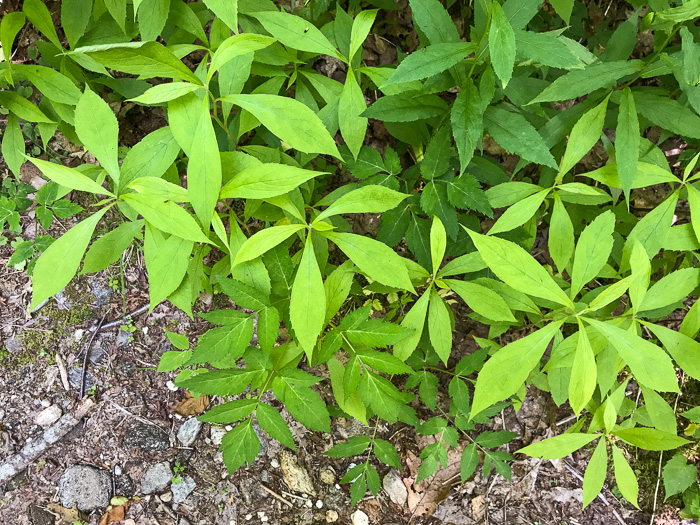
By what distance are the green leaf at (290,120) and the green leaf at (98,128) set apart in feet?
1.33

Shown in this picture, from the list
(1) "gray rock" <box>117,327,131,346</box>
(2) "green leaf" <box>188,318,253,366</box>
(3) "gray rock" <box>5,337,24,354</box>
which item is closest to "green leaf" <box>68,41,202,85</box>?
(2) "green leaf" <box>188,318,253,366</box>

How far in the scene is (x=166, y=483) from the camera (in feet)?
7.11

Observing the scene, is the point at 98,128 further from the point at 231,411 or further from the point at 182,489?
the point at 182,489

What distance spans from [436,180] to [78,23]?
1.46 metres

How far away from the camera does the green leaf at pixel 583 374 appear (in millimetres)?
1286

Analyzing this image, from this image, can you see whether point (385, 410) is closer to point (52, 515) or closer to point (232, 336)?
point (232, 336)

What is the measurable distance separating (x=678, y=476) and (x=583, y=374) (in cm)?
151

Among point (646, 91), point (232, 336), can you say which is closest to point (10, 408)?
point (232, 336)

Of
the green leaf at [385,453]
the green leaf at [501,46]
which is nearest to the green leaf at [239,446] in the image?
the green leaf at [385,453]

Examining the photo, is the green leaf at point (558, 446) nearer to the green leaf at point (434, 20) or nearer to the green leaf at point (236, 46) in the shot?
the green leaf at point (434, 20)

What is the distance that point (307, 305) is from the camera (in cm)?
127

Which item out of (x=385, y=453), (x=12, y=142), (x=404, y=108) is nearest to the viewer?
(x=404, y=108)

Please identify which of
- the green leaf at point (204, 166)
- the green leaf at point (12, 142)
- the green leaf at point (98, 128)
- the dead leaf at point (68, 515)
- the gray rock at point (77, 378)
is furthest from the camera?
the gray rock at point (77, 378)

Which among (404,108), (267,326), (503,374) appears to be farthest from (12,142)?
(503,374)
